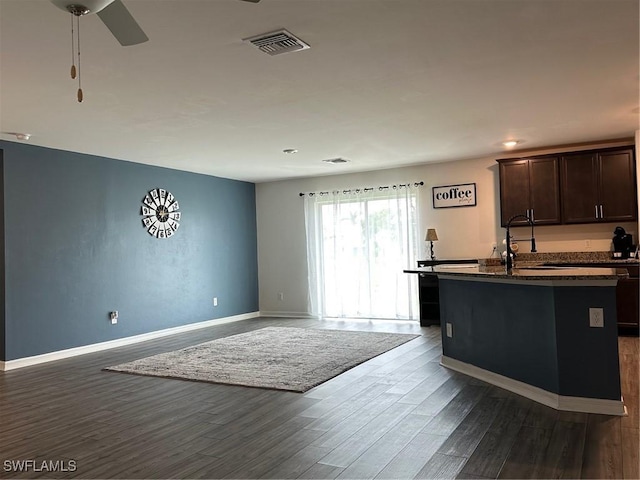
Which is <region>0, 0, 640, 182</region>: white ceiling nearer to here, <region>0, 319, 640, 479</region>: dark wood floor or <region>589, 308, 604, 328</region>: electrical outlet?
<region>589, 308, 604, 328</region>: electrical outlet

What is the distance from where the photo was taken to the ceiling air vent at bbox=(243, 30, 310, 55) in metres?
3.20

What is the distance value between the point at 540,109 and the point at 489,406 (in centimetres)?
307

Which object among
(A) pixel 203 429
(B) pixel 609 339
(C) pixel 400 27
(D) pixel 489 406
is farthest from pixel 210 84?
(B) pixel 609 339

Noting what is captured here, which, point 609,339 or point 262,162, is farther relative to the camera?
point 262,162

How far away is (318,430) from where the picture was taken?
334cm

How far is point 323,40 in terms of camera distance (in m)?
3.30

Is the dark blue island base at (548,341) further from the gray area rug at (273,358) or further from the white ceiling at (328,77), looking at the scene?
the white ceiling at (328,77)

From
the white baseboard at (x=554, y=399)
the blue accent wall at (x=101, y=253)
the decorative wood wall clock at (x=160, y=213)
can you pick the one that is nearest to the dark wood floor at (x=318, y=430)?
the white baseboard at (x=554, y=399)

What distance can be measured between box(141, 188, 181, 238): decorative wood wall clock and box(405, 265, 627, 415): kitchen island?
480 cm

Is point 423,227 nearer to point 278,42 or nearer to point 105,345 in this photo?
point 105,345

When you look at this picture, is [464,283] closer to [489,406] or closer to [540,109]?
[489,406]

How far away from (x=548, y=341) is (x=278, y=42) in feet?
9.14

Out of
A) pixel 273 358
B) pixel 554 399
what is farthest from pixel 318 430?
pixel 273 358

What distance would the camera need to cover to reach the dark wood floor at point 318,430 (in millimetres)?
2744
